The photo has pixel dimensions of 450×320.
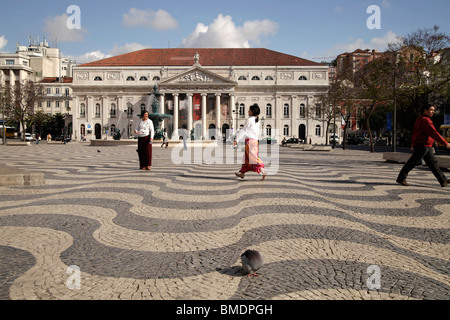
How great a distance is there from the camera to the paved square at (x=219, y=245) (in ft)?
8.40

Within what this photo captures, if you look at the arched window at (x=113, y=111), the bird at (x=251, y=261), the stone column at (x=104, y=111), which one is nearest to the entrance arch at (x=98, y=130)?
the stone column at (x=104, y=111)

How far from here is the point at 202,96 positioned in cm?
6788

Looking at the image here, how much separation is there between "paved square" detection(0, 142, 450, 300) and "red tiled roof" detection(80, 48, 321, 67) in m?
67.8

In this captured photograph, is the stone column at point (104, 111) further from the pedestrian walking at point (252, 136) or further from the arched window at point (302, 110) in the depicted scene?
the pedestrian walking at point (252, 136)

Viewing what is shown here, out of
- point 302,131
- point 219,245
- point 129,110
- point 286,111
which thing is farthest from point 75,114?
point 219,245

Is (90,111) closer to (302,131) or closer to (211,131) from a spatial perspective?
(211,131)

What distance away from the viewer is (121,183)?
827 centimetres

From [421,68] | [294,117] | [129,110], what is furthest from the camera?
[294,117]

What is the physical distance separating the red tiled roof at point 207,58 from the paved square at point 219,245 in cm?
6781

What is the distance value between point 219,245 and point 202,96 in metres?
65.8
